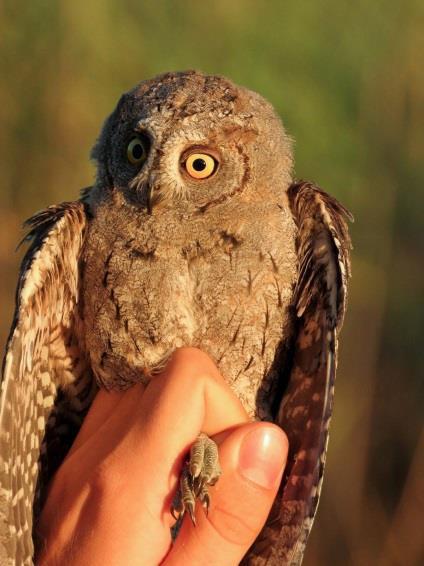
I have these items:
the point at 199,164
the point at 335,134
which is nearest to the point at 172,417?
the point at 199,164

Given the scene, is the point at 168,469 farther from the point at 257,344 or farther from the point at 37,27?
the point at 37,27

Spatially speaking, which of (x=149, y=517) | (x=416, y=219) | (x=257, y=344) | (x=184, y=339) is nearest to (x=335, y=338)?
(x=257, y=344)

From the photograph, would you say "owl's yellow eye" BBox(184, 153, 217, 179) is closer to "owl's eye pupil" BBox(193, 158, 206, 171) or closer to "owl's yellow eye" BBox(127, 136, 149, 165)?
"owl's eye pupil" BBox(193, 158, 206, 171)

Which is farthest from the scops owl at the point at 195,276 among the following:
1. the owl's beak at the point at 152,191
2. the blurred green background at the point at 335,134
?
the blurred green background at the point at 335,134

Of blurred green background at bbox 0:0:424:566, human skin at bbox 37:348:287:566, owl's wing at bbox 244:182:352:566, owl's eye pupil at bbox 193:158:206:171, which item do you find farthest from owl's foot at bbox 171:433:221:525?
blurred green background at bbox 0:0:424:566

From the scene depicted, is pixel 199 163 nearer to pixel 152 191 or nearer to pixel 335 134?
pixel 152 191

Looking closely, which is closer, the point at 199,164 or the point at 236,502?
the point at 236,502

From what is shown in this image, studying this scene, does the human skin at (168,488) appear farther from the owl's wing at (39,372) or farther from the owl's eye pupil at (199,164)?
the owl's eye pupil at (199,164)

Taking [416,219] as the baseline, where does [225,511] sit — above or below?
below
